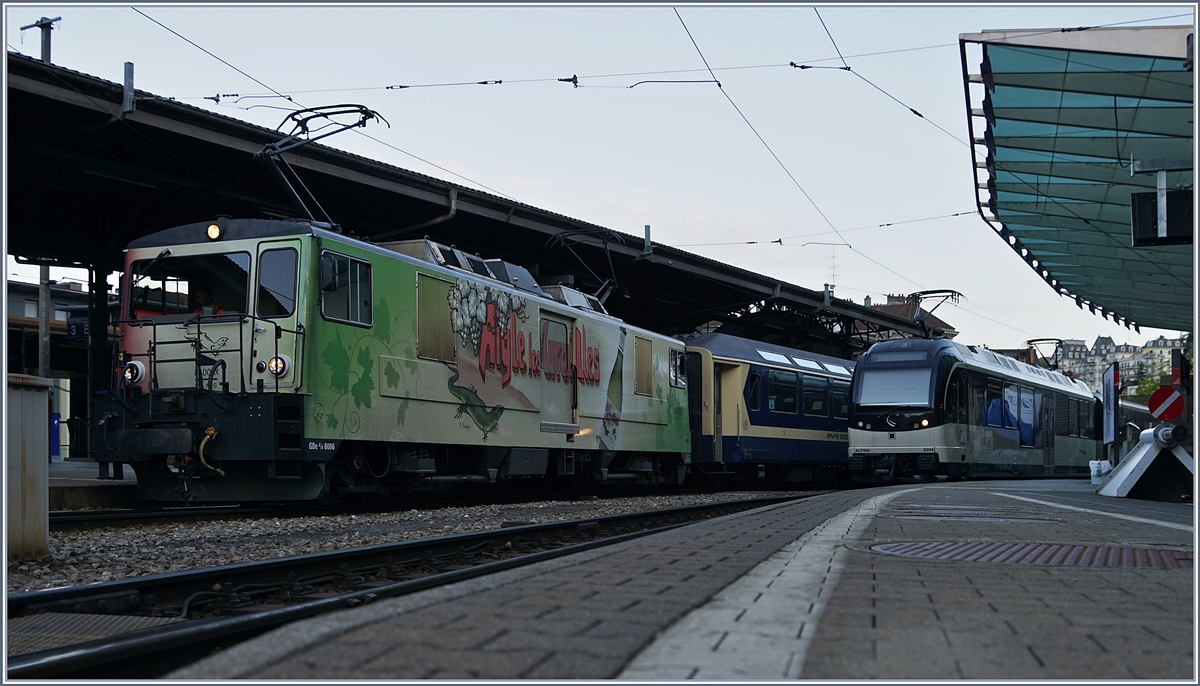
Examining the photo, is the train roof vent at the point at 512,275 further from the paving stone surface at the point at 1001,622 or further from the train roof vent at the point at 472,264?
the paving stone surface at the point at 1001,622

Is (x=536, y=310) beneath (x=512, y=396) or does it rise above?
above

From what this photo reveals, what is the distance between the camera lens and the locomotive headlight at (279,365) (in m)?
10.8

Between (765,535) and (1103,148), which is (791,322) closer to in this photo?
(1103,148)

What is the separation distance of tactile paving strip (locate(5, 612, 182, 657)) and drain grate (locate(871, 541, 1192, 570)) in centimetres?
422

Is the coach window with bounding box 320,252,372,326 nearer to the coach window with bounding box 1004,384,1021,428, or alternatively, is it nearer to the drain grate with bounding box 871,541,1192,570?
the drain grate with bounding box 871,541,1192,570

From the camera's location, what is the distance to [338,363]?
11.2m

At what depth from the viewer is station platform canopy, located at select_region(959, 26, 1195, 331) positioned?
13742mm

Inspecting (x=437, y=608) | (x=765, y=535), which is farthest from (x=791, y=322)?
(x=437, y=608)

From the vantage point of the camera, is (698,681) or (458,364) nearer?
(698,681)

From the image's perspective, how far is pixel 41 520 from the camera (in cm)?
806

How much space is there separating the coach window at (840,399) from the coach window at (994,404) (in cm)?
351

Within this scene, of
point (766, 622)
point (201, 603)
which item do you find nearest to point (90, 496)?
point (201, 603)

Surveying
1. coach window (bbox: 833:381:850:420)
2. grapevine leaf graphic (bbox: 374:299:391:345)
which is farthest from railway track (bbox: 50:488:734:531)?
coach window (bbox: 833:381:850:420)

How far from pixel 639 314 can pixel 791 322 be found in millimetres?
6915
